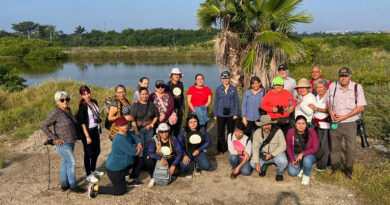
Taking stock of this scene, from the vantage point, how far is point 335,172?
4.43 metres

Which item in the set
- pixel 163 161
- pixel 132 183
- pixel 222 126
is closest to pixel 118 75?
pixel 222 126

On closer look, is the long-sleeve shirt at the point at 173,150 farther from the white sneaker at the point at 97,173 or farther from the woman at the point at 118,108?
the white sneaker at the point at 97,173

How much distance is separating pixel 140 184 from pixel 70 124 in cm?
143

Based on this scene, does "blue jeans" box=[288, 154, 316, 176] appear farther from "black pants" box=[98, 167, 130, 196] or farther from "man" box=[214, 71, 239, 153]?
"black pants" box=[98, 167, 130, 196]

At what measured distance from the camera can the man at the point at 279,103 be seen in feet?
14.5

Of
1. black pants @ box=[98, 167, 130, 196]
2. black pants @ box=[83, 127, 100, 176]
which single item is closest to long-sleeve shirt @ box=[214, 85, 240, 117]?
black pants @ box=[98, 167, 130, 196]

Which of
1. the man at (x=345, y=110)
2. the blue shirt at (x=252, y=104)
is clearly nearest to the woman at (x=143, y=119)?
the blue shirt at (x=252, y=104)

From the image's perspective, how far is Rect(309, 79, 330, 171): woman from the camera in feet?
14.5

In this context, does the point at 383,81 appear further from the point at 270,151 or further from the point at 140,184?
the point at 140,184

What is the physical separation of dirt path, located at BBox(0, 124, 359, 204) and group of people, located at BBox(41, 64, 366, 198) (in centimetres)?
14

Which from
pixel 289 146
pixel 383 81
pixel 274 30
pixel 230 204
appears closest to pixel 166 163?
pixel 230 204

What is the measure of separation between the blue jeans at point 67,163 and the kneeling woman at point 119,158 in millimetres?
377

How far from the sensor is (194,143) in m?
4.66

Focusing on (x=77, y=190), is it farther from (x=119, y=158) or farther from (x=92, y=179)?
(x=119, y=158)
